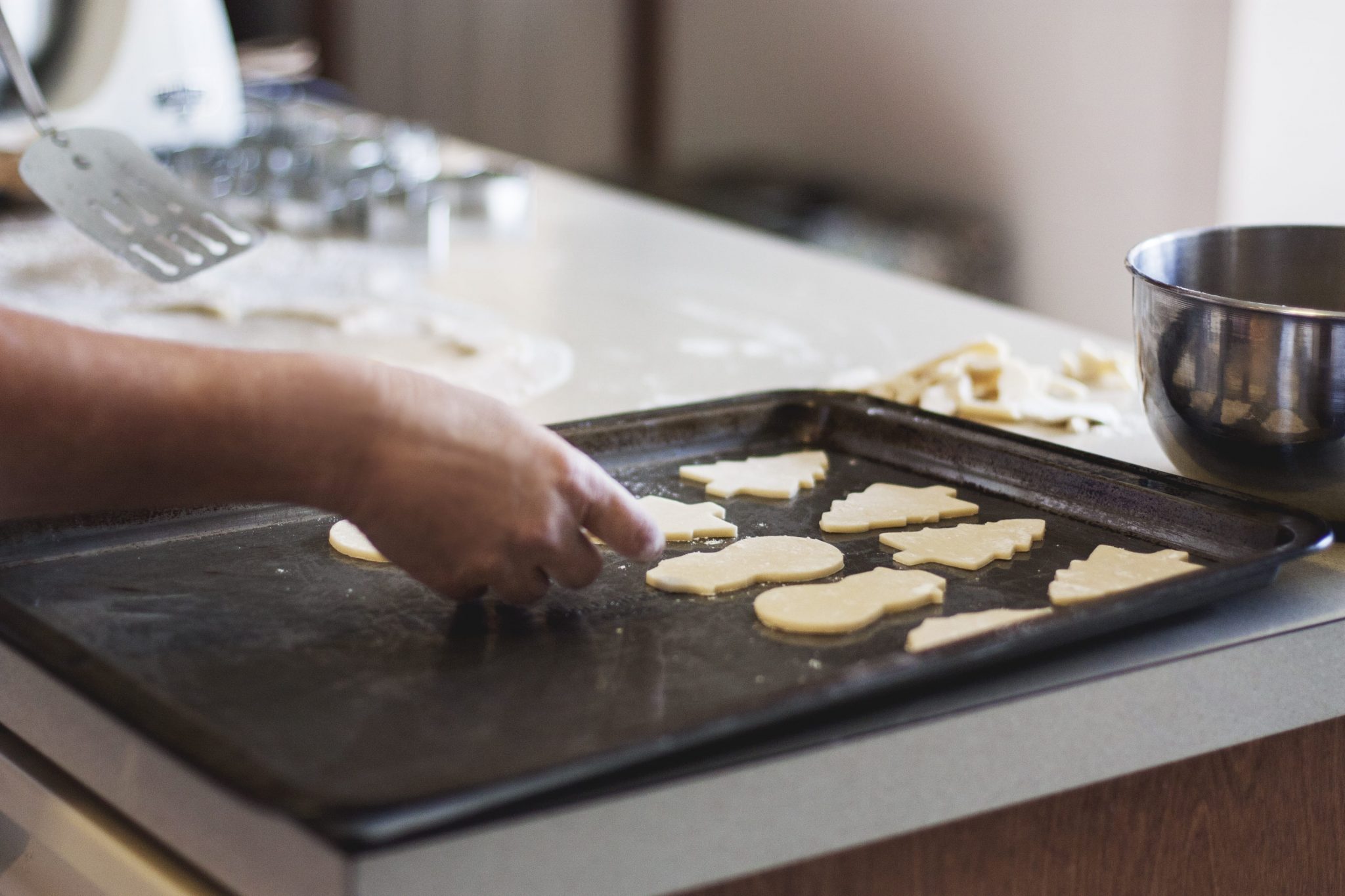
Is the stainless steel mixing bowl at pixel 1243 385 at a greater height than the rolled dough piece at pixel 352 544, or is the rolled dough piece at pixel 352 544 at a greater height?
the stainless steel mixing bowl at pixel 1243 385

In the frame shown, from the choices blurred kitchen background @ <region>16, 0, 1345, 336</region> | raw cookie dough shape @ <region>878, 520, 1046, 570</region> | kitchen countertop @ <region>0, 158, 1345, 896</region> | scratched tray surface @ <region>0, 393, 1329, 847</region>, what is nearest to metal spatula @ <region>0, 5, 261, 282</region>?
scratched tray surface @ <region>0, 393, 1329, 847</region>

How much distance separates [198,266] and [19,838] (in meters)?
0.61

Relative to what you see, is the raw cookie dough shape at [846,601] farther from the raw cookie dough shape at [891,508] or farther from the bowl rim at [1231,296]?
the bowl rim at [1231,296]

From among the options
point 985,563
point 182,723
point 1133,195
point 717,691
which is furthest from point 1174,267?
point 1133,195

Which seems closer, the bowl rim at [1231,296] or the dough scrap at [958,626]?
the dough scrap at [958,626]

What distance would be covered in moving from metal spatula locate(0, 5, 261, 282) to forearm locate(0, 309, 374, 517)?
0.60 metres

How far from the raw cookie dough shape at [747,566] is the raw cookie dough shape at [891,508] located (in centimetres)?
4

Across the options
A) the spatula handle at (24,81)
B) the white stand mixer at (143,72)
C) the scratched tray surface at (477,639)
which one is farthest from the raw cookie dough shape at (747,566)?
the white stand mixer at (143,72)

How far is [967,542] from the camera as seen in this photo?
0.87m

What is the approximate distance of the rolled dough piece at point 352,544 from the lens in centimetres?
84

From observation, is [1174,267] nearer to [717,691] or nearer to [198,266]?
[717,691]

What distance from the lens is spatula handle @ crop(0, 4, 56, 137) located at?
3.89 ft

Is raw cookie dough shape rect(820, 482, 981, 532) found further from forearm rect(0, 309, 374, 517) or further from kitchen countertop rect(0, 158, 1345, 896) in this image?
forearm rect(0, 309, 374, 517)

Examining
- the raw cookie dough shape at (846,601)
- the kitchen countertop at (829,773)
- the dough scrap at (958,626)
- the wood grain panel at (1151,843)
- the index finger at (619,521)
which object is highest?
the index finger at (619,521)
